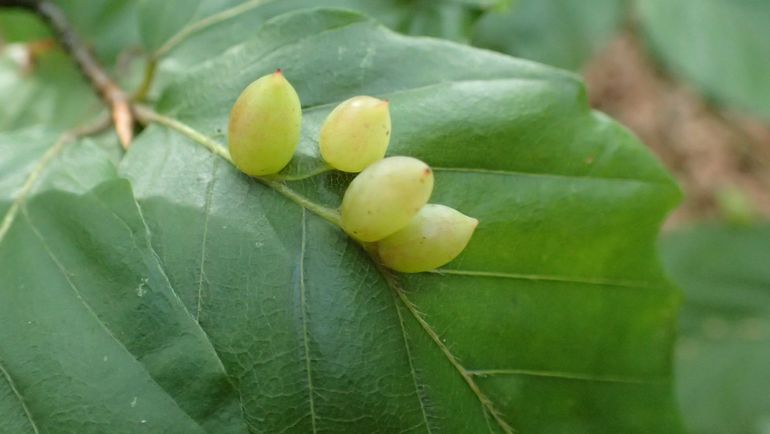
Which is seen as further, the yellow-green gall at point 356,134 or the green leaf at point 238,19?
the green leaf at point 238,19

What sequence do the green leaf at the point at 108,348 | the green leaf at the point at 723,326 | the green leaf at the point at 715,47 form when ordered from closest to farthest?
the green leaf at the point at 108,348
the green leaf at the point at 715,47
the green leaf at the point at 723,326

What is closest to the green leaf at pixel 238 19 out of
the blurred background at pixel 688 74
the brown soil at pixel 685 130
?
the blurred background at pixel 688 74

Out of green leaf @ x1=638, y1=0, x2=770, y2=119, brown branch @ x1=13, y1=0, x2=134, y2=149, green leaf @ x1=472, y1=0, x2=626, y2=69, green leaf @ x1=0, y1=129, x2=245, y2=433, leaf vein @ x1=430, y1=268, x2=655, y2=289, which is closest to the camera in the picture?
green leaf @ x1=0, y1=129, x2=245, y2=433

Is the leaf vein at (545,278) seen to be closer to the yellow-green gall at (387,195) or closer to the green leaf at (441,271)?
the green leaf at (441,271)

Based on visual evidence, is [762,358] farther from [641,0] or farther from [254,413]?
[254,413]

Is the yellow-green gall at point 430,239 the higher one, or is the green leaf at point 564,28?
the yellow-green gall at point 430,239

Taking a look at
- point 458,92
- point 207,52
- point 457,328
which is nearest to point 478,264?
point 457,328

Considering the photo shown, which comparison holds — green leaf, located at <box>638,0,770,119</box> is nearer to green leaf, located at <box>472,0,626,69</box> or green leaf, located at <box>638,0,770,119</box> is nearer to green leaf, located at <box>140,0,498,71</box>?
green leaf, located at <box>472,0,626,69</box>

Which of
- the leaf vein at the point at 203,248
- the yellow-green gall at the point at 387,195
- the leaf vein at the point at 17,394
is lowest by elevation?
the leaf vein at the point at 17,394

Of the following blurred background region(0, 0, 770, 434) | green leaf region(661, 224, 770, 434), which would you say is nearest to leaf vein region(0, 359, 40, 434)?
Result: blurred background region(0, 0, 770, 434)
